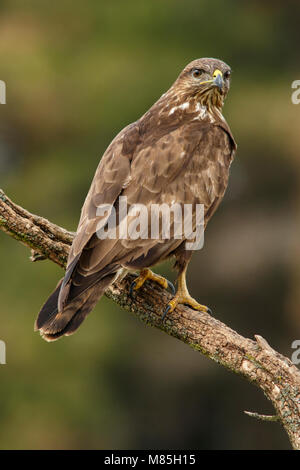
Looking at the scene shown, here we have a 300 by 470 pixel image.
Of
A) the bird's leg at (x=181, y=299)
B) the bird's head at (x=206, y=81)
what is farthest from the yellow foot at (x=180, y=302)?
the bird's head at (x=206, y=81)

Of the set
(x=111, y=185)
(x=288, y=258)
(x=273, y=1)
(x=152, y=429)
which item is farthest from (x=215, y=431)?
(x=111, y=185)

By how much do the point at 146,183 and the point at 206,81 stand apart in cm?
99

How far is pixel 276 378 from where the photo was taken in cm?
541

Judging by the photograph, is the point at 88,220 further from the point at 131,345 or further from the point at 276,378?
the point at 131,345

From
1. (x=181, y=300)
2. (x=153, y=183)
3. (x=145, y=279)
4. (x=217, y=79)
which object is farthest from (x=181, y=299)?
(x=217, y=79)

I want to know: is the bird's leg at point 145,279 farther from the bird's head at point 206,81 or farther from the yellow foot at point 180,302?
the bird's head at point 206,81

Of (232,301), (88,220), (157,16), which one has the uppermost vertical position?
(157,16)

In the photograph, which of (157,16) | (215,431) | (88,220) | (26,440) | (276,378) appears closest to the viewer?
(276,378)

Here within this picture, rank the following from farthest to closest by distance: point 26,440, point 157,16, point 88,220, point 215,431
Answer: point 157,16 → point 215,431 → point 26,440 → point 88,220

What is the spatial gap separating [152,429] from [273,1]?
7822mm

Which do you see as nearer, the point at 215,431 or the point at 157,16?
the point at 215,431

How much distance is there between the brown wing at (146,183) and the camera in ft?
18.5

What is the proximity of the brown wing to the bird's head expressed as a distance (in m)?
0.25

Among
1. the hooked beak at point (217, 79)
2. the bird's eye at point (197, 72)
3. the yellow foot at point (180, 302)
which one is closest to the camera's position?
the yellow foot at point (180, 302)
